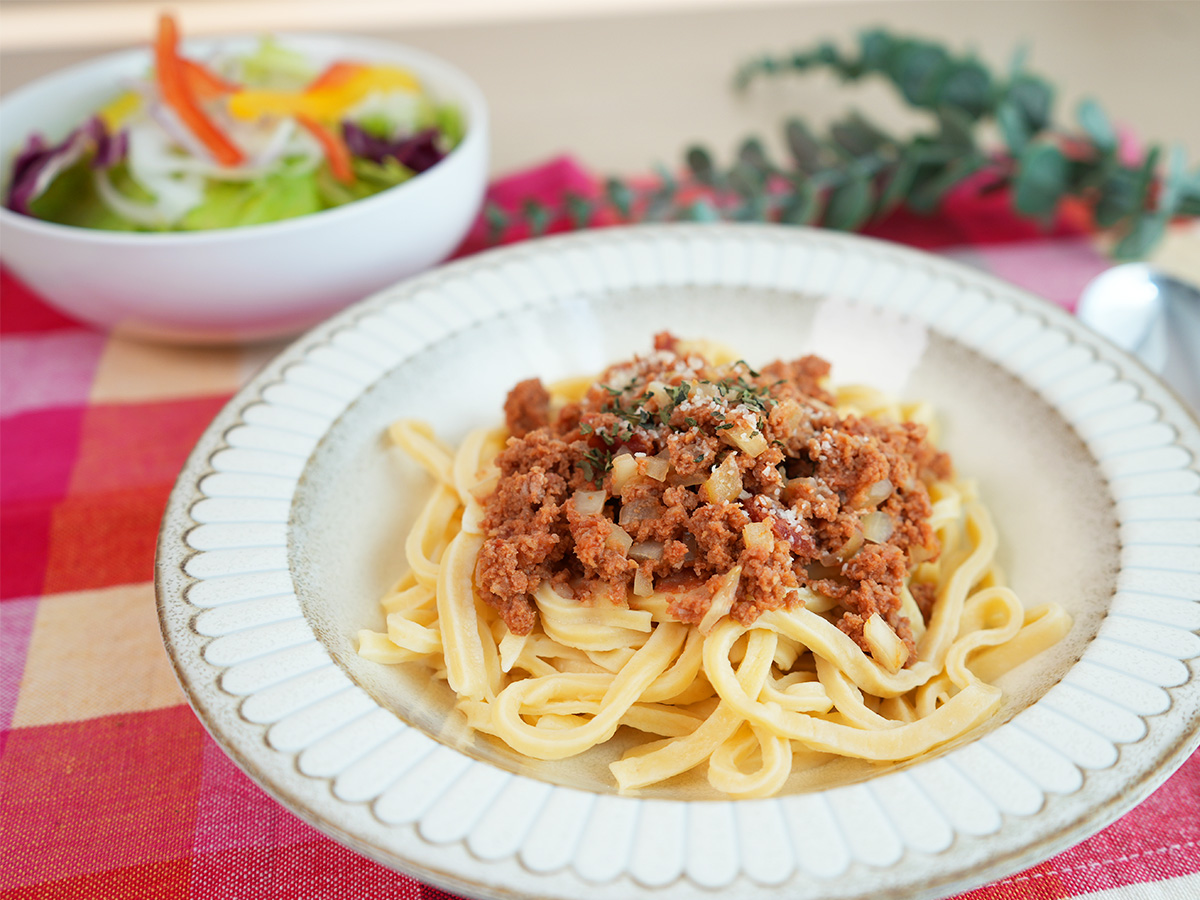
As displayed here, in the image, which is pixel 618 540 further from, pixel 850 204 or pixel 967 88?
pixel 967 88

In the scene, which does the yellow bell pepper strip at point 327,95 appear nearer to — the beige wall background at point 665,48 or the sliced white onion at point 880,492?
the beige wall background at point 665,48

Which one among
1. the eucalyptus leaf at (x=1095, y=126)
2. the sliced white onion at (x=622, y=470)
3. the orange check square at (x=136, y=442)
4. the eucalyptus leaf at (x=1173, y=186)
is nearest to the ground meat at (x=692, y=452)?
the sliced white onion at (x=622, y=470)

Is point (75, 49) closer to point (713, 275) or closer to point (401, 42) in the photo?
point (401, 42)

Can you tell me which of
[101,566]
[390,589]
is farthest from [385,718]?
[101,566]

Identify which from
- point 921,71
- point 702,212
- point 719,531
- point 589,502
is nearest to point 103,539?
point 589,502

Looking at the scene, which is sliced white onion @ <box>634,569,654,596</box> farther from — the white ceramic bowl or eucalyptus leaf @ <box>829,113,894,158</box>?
eucalyptus leaf @ <box>829,113,894,158</box>
